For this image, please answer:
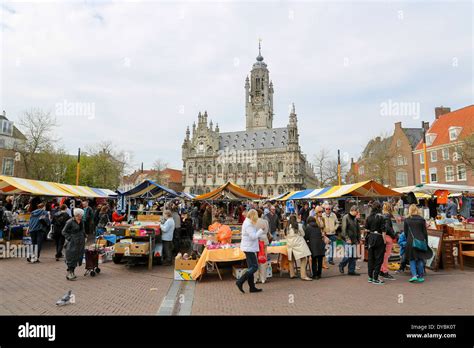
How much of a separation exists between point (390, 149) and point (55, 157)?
45752mm

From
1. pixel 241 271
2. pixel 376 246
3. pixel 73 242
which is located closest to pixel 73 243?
pixel 73 242

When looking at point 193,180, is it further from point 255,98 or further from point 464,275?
point 464,275

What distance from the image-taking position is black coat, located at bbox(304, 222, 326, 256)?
768cm

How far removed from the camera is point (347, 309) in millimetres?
5324

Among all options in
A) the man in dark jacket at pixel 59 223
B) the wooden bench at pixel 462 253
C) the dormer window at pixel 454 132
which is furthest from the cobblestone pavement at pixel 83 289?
the dormer window at pixel 454 132

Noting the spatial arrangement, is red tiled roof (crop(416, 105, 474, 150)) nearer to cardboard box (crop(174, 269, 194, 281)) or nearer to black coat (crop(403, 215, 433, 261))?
black coat (crop(403, 215, 433, 261))

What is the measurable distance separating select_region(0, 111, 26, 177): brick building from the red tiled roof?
164 ft

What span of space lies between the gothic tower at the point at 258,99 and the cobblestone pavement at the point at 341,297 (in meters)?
80.0

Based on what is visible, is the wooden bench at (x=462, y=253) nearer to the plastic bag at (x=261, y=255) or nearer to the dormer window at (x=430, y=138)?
the plastic bag at (x=261, y=255)

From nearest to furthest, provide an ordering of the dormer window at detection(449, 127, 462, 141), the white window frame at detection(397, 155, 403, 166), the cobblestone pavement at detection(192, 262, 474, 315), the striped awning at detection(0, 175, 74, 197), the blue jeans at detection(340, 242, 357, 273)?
the cobblestone pavement at detection(192, 262, 474, 315) < the blue jeans at detection(340, 242, 357, 273) < the striped awning at detection(0, 175, 74, 197) < the dormer window at detection(449, 127, 462, 141) < the white window frame at detection(397, 155, 403, 166)

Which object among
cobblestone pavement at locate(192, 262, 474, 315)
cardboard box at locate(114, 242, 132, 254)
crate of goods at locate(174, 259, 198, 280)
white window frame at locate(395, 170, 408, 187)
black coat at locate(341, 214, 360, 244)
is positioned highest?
white window frame at locate(395, 170, 408, 187)

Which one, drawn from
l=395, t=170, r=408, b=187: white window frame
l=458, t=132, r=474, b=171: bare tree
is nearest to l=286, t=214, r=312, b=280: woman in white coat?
l=458, t=132, r=474, b=171: bare tree

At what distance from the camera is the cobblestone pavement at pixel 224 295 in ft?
17.5
